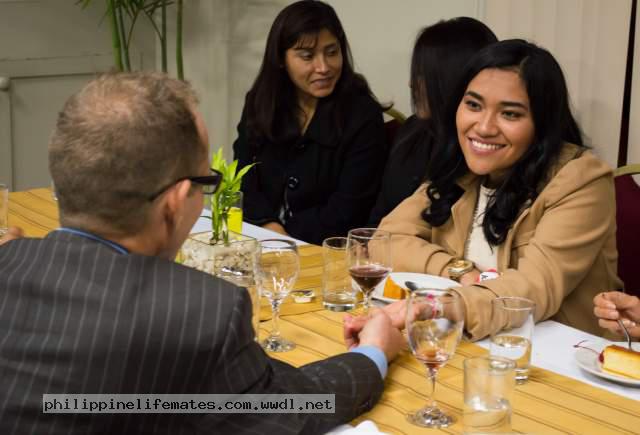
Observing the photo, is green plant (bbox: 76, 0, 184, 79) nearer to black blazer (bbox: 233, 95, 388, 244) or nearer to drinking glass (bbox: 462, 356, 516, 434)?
black blazer (bbox: 233, 95, 388, 244)

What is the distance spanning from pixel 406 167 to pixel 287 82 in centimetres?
65

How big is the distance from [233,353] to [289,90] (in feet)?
7.85

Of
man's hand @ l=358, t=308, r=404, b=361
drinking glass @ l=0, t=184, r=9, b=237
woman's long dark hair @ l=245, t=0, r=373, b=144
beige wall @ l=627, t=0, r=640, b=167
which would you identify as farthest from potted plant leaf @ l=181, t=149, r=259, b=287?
beige wall @ l=627, t=0, r=640, b=167

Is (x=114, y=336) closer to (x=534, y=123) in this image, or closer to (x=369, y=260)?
(x=369, y=260)

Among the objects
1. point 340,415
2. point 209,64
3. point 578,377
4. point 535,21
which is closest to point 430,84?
point 535,21

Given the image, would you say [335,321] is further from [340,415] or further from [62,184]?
[62,184]

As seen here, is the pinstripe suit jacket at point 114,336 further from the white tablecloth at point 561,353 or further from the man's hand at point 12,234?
the man's hand at point 12,234

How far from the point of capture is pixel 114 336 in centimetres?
121

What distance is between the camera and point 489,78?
7.75ft

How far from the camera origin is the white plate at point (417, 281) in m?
2.07

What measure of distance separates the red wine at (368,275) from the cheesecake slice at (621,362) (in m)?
0.47

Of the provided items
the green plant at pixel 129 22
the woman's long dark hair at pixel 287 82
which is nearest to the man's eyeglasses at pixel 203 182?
the woman's long dark hair at pixel 287 82

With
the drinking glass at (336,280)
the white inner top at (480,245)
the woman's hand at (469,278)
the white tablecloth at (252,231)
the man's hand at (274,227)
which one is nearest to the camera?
the drinking glass at (336,280)

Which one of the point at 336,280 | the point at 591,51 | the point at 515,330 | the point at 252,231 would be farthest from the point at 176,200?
the point at 591,51
